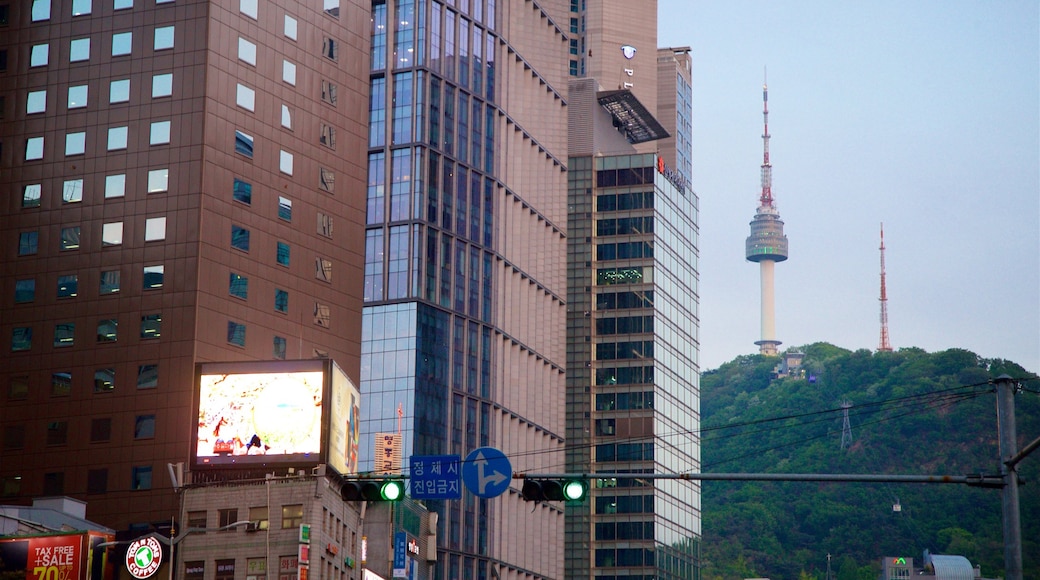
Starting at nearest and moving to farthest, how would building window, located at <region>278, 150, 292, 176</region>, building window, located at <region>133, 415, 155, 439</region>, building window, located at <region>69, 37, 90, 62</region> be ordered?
building window, located at <region>133, 415, 155, 439</region> < building window, located at <region>69, 37, 90, 62</region> < building window, located at <region>278, 150, 292, 176</region>

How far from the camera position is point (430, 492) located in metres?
56.1

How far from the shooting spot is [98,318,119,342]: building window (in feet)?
368

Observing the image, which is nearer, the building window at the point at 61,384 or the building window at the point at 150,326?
the building window at the point at 150,326

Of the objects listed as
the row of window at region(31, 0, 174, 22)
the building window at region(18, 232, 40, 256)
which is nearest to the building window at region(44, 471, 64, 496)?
the building window at region(18, 232, 40, 256)

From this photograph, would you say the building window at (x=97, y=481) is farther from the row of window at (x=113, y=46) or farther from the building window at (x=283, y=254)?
the row of window at (x=113, y=46)

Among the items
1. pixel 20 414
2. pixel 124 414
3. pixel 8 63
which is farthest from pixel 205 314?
pixel 8 63

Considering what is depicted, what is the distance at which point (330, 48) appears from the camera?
131 metres

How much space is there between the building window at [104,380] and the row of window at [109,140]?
1726 centimetres

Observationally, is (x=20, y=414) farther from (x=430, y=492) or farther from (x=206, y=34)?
(x=430, y=492)

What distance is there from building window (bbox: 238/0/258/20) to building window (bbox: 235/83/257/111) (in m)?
5.94

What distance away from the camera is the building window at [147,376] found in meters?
109

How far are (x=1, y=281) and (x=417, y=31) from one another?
6280 cm

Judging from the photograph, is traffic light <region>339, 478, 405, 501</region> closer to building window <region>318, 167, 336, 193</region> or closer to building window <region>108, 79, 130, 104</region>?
building window <region>108, 79, 130, 104</region>

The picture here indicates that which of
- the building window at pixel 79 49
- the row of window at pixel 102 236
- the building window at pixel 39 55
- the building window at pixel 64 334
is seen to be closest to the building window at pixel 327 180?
the row of window at pixel 102 236
